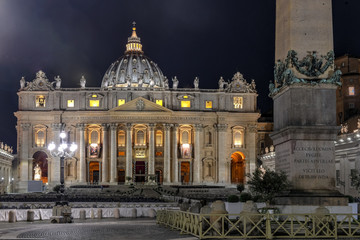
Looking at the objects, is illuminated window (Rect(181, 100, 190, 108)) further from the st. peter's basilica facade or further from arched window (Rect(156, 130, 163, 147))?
arched window (Rect(156, 130, 163, 147))

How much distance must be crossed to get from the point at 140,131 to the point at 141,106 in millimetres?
5547

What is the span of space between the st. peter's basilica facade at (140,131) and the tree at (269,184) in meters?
90.2

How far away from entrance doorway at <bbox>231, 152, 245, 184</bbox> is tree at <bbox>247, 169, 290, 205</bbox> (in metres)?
98.8

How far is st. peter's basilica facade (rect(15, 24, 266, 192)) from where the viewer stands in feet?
385

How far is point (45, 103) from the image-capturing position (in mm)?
120000

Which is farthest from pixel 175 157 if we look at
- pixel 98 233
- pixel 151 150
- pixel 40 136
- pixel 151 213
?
pixel 98 233

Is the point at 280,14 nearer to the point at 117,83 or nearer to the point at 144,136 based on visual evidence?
the point at 144,136

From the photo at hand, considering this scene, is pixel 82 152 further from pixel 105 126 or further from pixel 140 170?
pixel 140 170

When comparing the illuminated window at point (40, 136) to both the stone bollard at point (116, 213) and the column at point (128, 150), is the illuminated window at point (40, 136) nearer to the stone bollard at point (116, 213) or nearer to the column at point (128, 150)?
the column at point (128, 150)

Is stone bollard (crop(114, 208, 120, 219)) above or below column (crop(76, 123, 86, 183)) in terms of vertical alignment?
below

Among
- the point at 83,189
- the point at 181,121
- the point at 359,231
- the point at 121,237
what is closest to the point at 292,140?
the point at 359,231

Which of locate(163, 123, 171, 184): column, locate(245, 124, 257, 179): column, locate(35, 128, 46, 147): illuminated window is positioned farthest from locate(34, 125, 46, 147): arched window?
locate(245, 124, 257, 179): column

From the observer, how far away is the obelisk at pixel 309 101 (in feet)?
82.5

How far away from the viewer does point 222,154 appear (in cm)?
11894
